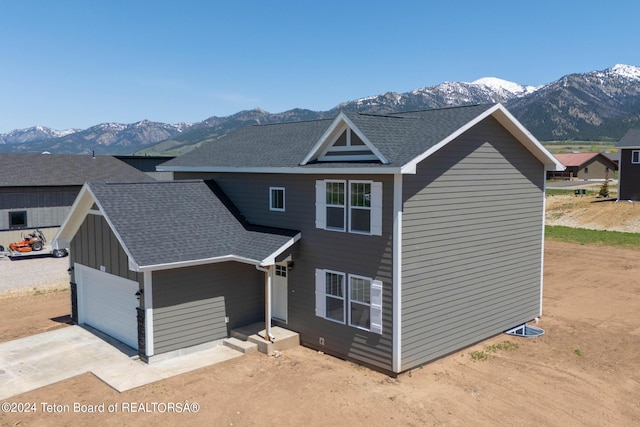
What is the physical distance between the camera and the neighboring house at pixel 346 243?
12469mm

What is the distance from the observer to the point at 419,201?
12.5 m

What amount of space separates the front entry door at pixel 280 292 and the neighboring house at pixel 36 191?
22449 millimetres

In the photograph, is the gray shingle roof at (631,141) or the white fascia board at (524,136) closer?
the white fascia board at (524,136)

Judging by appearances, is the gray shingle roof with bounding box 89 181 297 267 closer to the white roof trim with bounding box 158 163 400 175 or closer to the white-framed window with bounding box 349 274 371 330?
the white roof trim with bounding box 158 163 400 175

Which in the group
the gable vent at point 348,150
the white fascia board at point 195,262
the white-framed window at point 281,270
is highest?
the gable vent at point 348,150

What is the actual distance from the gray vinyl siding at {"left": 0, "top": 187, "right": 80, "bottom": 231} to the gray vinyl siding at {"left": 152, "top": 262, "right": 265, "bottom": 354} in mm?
21868

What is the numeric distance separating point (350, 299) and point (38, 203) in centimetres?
2623

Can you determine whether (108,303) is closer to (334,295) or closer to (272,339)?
(272,339)

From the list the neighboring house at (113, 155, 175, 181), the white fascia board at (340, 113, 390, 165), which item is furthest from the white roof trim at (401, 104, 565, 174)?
the neighboring house at (113, 155, 175, 181)

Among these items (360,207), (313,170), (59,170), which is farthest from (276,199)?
(59,170)

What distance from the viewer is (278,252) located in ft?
45.1

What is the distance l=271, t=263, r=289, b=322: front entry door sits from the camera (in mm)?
15102

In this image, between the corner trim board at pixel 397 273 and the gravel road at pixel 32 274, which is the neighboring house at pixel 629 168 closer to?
the corner trim board at pixel 397 273

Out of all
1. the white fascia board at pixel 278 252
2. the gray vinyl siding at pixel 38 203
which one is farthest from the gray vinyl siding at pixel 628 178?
the gray vinyl siding at pixel 38 203
